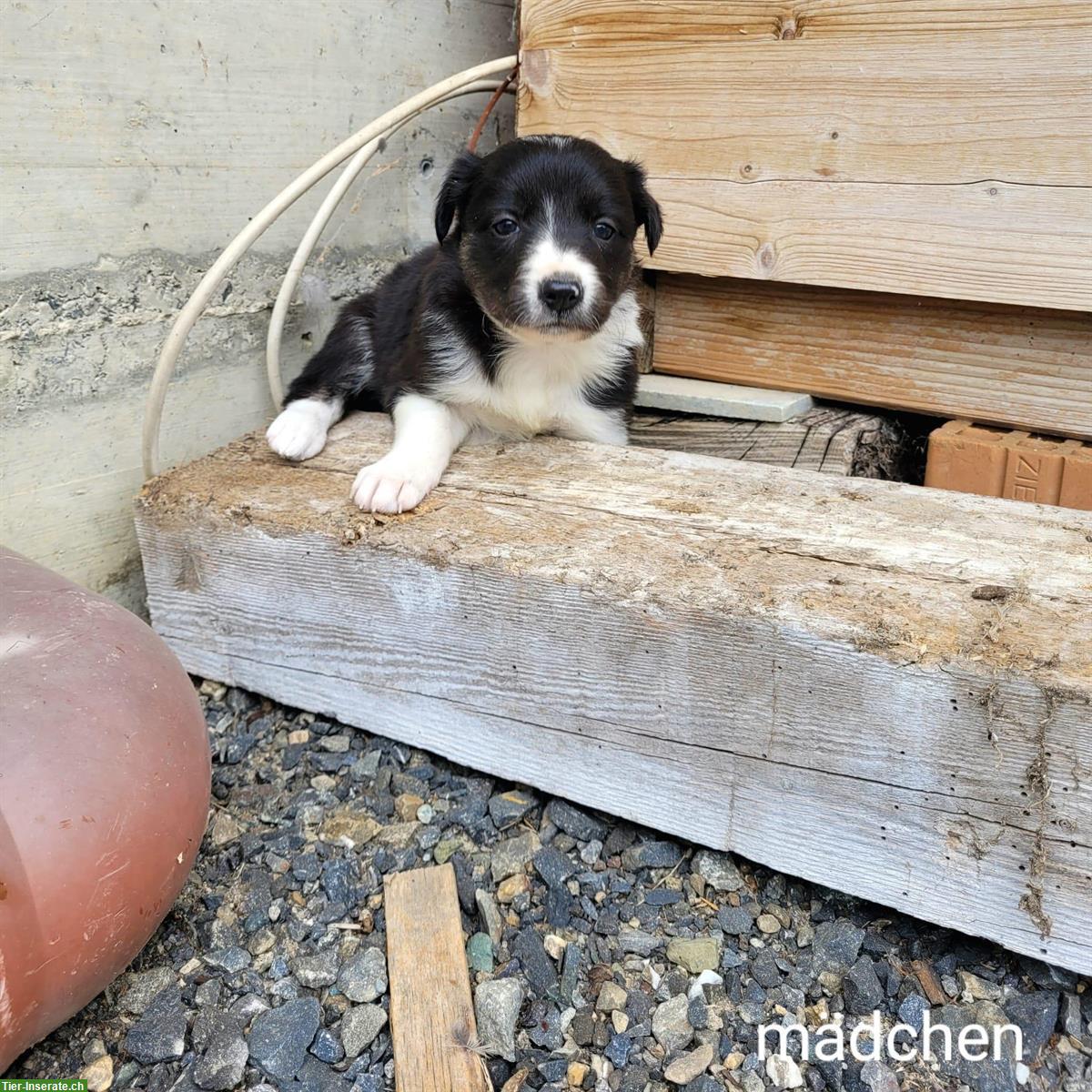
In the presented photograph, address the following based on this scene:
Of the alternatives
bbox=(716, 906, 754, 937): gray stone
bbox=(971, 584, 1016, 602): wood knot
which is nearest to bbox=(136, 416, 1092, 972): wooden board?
bbox=(971, 584, 1016, 602): wood knot

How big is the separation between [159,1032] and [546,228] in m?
1.96

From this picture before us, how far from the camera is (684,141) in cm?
304

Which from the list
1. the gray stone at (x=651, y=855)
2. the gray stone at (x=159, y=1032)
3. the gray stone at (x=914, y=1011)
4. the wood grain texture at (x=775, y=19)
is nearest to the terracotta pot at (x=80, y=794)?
the gray stone at (x=159, y=1032)

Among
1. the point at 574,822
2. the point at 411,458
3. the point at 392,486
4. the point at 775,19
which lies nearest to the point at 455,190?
the point at 411,458

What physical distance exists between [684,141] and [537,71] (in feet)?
1.82

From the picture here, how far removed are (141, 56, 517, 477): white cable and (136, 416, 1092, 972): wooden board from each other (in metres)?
0.15

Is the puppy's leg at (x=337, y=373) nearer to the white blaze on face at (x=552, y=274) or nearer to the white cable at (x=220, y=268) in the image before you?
the white cable at (x=220, y=268)

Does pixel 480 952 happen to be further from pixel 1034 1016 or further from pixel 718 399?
pixel 718 399

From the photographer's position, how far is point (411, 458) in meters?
2.52

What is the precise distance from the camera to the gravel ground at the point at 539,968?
5.45 feet

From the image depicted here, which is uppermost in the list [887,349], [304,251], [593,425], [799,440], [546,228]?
[546,228]

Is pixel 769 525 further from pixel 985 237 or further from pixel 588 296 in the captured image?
pixel 985 237

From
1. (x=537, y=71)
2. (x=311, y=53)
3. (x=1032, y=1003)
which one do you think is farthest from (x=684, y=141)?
(x=1032, y=1003)

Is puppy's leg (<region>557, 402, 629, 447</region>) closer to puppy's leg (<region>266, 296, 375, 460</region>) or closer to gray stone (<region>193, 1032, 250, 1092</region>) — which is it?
puppy's leg (<region>266, 296, 375, 460</region>)
